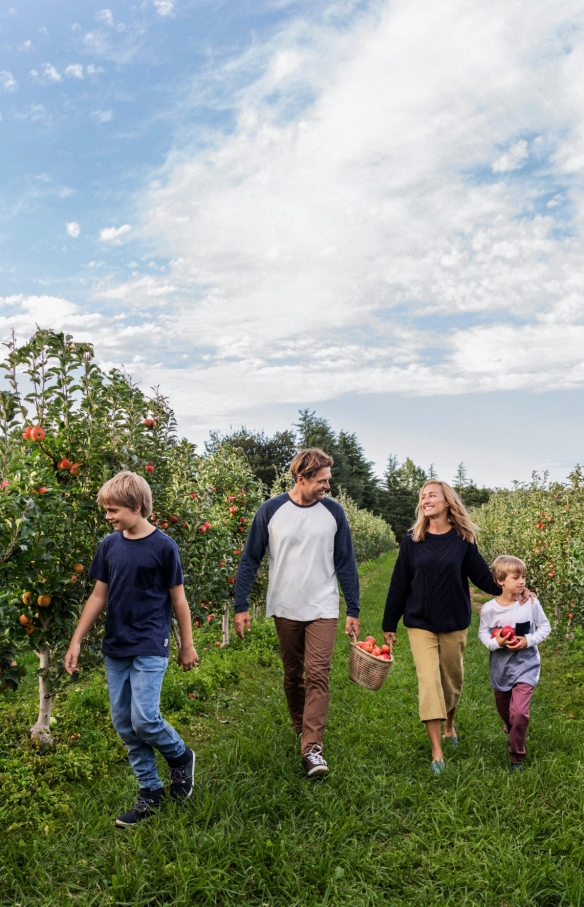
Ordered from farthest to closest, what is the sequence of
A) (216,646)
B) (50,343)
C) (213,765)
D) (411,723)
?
(216,646), (411,723), (50,343), (213,765)

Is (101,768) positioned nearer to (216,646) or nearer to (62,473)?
(62,473)

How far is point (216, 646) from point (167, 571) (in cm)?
613

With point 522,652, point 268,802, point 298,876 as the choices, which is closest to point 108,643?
point 268,802

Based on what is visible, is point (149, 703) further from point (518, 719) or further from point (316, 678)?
point (518, 719)

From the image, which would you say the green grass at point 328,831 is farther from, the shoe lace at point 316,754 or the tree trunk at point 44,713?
the tree trunk at point 44,713

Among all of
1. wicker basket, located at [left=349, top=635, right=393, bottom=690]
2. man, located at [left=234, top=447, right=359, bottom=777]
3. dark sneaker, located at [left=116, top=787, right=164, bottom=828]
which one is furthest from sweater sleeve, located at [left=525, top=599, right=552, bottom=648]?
dark sneaker, located at [left=116, top=787, right=164, bottom=828]

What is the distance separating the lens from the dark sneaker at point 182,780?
4023mm

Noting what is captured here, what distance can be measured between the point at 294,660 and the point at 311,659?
0.27m

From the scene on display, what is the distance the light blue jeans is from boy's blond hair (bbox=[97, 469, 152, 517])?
84 centimetres

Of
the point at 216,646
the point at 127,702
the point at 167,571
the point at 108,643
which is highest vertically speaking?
the point at 167,571

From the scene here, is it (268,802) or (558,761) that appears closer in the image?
(268,802)

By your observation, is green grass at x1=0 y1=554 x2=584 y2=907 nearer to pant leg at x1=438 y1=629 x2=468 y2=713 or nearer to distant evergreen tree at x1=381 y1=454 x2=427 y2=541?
pant leg at x1=438 y1=629 x2=468 y2=713

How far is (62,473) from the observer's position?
529 cm

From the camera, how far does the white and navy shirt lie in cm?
495
